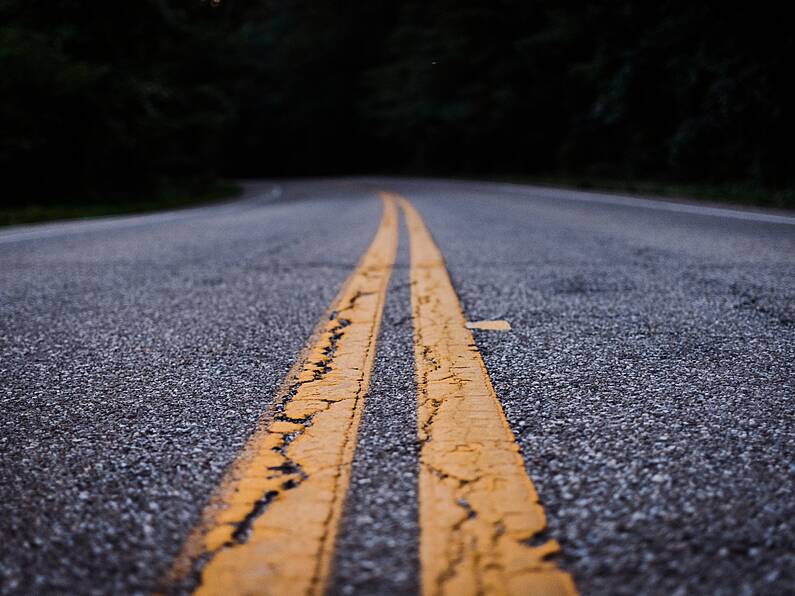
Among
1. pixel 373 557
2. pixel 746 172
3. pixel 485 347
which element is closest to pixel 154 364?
pixel 485 347

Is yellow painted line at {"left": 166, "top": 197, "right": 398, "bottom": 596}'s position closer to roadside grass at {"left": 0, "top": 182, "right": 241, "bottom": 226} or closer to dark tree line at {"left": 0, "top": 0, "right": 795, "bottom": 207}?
roadside grass at {"left": 0, "top": 182, "right": 241, "bottom": 226}

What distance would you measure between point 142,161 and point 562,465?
55.3 feet

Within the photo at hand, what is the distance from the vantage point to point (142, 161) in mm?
16188

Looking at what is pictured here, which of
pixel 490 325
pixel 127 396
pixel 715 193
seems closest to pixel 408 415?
pixel 127 396

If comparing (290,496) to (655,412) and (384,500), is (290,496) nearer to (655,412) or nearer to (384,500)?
(384,500)

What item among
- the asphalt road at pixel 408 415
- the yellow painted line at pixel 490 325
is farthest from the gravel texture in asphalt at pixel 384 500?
the yellow painted line at pixel 490 325

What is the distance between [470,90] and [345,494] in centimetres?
2827

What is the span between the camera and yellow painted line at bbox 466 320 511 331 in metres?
2.37

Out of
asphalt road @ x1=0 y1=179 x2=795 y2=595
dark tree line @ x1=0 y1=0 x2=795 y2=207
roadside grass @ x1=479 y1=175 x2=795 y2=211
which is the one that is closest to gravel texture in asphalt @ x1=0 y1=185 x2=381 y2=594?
asphalt road @ x1=0 y1=179 x2=795 y2=595

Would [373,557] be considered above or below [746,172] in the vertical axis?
below

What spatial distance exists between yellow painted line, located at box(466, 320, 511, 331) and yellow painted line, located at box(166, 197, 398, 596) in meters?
0.58

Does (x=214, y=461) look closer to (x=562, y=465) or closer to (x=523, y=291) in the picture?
(x=562, y=465)

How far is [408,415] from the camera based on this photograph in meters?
1.50

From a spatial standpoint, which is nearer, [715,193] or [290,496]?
[290,496]
